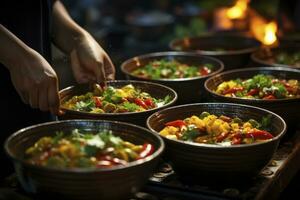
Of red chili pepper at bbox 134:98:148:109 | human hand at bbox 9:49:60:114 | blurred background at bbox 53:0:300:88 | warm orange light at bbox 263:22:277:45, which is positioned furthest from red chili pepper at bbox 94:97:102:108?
warm orange light at bbox 263:22:277:45

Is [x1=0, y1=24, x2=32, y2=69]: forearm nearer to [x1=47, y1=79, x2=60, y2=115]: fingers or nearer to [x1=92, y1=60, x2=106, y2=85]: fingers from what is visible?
[x1=47, y1=79, x2=60, y2=115]: fingers

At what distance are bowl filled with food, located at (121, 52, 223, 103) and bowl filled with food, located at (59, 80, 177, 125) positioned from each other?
0.22m

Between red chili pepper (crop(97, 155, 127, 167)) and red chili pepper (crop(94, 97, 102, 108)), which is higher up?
red chili pepper (crop(97, 155, 127, 167))

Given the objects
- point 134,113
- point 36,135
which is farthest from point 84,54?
point 36,135

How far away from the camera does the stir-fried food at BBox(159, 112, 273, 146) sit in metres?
2.72

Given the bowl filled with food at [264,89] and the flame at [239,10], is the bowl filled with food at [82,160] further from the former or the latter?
the flame at [239,10]

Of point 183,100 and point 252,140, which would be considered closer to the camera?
point 252,140

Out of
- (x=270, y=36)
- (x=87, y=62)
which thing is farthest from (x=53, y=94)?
(x=270, y=36)

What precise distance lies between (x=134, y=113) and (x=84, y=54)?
0.66 metres

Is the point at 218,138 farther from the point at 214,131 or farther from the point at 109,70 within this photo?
the point at 109,70

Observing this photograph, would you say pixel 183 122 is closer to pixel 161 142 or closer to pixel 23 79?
pixel 161 142

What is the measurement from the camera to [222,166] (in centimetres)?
254

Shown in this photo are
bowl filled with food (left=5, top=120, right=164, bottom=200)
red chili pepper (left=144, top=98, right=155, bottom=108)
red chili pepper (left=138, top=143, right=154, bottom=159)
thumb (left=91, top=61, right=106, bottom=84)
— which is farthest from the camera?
thumb (left=91, top=61, right=106, bottom=84)

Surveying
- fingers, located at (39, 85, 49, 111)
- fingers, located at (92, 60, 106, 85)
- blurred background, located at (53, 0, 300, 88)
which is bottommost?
blurred background, located at (53, 0, 300, 88)
